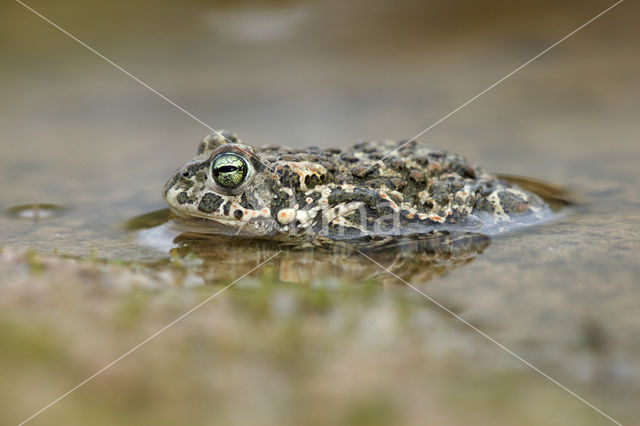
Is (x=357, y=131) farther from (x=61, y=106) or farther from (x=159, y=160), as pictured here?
(x=61, y=106)

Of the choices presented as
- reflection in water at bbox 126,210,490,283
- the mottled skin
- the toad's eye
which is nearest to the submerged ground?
reflection in water at bbox 126,210,490,283

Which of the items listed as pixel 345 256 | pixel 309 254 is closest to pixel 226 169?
pixel 309 254

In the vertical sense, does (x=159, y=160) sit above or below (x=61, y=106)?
below

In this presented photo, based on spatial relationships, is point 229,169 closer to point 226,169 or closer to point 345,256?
point 226,169

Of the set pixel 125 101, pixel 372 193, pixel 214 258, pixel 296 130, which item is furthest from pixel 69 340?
pixel 125 101

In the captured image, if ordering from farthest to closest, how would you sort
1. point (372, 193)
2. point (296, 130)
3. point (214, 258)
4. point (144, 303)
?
point (296, 130) → point (372, 193) → point (214, 258) → point (144, 303)

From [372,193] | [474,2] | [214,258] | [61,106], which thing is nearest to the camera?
[214,258]

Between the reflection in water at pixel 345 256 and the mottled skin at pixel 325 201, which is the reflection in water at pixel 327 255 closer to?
the reflection in water at pixel 345 256

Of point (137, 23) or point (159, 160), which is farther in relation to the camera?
point (137, 23)
